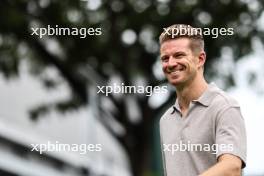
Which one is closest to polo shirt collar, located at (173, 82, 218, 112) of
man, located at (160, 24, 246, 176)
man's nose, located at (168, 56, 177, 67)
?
man, located at (160, 24, 246, 176)

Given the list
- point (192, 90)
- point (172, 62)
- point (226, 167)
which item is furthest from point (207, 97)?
point (226, 167)

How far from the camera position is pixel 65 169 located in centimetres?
4462

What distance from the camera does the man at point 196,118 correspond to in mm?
2477

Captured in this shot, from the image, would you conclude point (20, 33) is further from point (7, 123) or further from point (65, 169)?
point (65, 169)

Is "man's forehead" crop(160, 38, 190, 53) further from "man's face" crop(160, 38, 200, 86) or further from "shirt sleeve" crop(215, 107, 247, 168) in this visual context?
"shirt sleeve" crop(215, 107, 247, 168)

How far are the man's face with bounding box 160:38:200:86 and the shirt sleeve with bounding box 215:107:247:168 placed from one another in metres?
0.18

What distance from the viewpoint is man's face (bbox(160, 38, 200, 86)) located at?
2.56 meters

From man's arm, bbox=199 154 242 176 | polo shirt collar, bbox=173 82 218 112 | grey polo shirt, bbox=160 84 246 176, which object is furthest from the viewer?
polo shirt collar, bbox=173 82 218 112

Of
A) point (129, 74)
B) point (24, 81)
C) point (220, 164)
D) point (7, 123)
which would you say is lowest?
point (220, 164)

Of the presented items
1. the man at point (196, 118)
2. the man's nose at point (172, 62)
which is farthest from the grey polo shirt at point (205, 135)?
the man's nose at point (172, 62)

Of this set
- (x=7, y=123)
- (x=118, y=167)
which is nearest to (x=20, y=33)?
(x=7, y=123)

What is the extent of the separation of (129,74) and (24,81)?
2122cm

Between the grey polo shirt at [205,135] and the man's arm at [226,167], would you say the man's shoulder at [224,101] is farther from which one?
the man's arm at [226,167]

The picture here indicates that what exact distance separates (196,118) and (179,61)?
0.66ft
